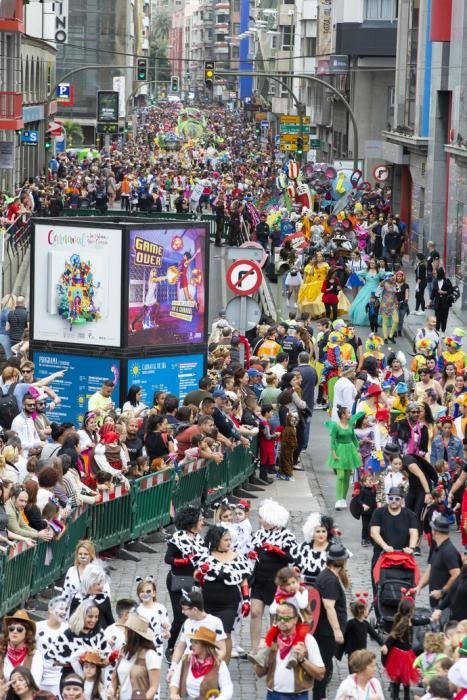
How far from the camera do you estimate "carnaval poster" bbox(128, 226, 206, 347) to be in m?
21.6

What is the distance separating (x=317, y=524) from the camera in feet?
41.2

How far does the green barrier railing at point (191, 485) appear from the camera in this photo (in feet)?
59.7

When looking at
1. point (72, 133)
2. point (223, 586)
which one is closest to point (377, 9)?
point (72, 133)

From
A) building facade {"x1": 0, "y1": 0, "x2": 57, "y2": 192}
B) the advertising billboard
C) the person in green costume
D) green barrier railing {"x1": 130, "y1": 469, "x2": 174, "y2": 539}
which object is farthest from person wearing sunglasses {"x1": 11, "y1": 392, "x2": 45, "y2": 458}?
the advertising billboard

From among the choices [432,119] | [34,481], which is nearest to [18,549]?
[34,481]

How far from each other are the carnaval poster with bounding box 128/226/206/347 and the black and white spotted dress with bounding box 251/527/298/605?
350 inches

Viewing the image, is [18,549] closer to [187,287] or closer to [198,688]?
[198,688]

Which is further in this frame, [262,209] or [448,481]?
[262,209]

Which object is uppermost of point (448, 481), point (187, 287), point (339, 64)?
point (339, 64)

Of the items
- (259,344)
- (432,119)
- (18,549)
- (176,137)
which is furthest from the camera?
(176,137)

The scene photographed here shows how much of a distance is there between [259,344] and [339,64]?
166ft

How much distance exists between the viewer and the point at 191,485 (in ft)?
61.0

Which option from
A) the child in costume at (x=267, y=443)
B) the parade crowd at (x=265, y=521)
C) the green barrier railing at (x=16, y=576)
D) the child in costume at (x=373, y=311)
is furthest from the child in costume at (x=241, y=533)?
the child in costume at (x=373, y=311)

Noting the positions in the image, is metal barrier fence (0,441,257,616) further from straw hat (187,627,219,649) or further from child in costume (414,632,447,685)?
child in costume (414,632,447,685)
